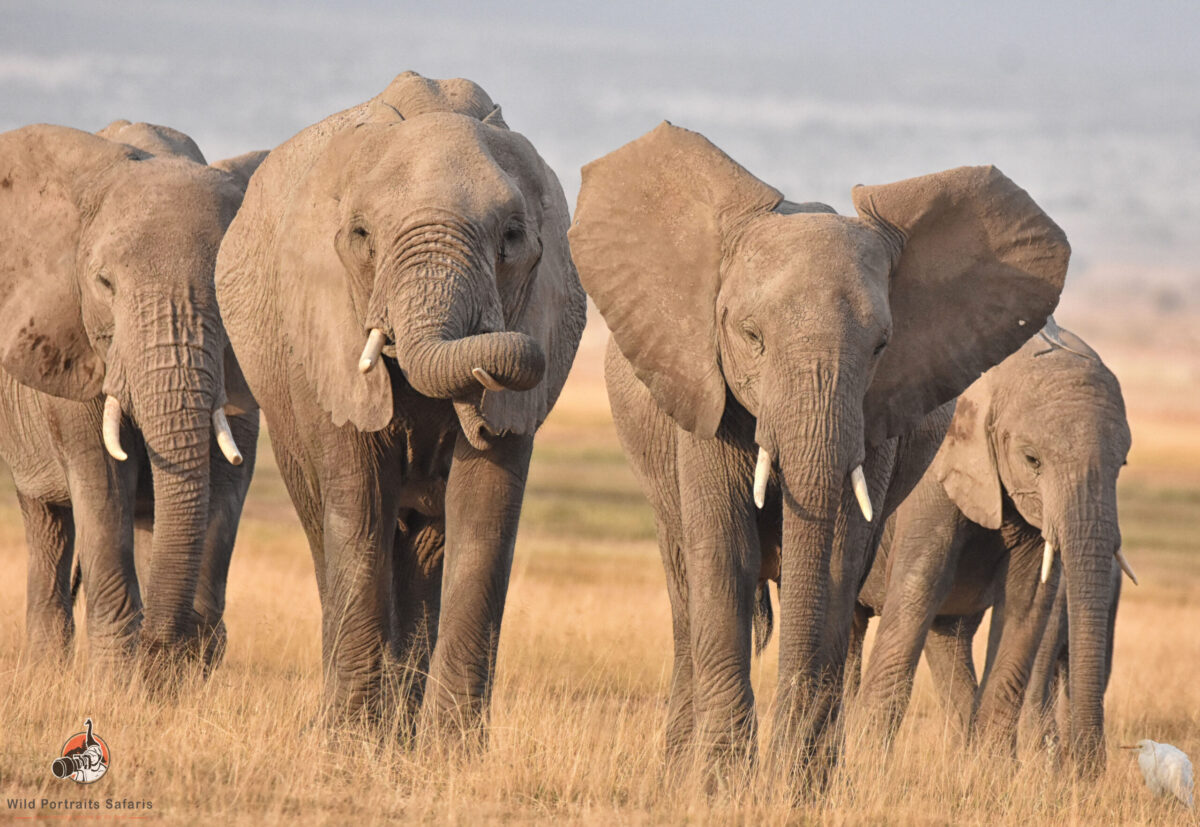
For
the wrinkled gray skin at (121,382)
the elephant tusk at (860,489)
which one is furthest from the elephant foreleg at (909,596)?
the wrinkled gray skin at (121,382)

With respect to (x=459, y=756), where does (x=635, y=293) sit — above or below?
above

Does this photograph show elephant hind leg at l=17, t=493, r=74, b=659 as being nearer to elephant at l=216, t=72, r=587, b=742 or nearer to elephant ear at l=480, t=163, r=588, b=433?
elephant at l=216, t=72, r=587, b=742

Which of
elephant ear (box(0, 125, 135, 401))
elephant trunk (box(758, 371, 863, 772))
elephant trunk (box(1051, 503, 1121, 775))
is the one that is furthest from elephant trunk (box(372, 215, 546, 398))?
elephant trunk (box(1051, 503, 1121, 775))

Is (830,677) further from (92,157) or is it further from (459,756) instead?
(92,157)

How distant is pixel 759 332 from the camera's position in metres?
7.84

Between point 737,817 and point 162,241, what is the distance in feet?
15.9

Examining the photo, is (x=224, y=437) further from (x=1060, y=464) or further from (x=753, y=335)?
(x=1060, y=464)

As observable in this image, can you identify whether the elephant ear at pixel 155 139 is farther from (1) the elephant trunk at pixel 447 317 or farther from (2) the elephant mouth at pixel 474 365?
(2) the elephant mouth at pixel 474 365

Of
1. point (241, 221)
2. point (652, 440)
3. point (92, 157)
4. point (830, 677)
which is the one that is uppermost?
point (92, 157)

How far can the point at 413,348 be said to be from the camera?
7379mm

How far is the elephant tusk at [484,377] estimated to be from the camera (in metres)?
7.12

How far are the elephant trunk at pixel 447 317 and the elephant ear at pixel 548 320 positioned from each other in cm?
47

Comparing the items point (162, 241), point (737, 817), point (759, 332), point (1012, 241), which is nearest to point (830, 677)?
point (737, 817)

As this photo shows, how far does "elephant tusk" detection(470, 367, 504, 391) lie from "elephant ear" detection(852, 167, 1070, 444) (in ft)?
6.42
